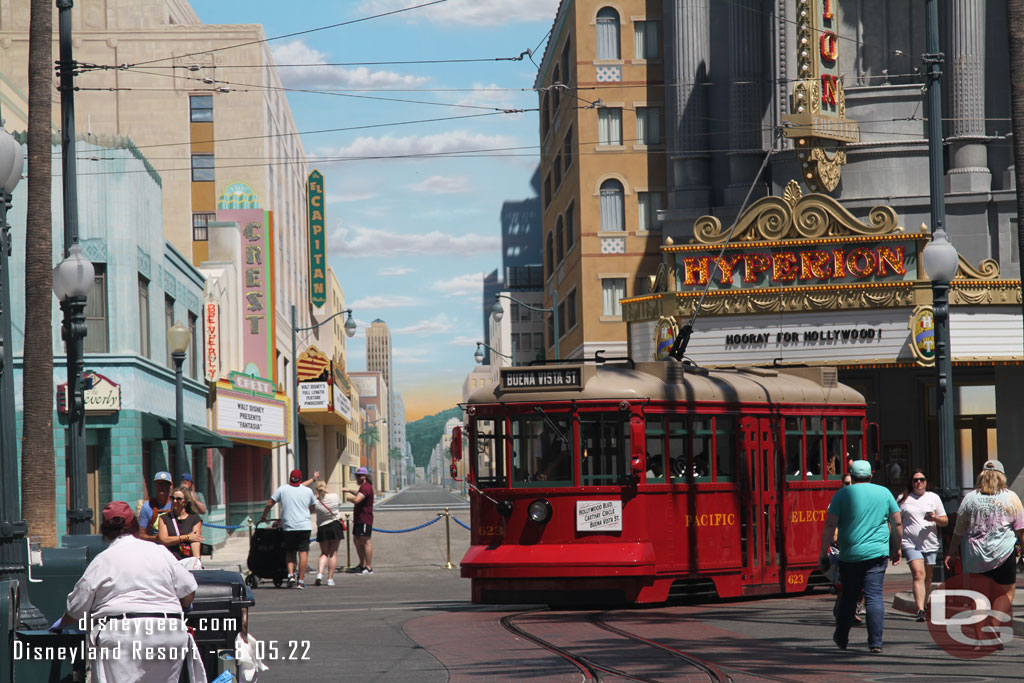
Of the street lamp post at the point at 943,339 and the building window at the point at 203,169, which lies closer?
the street lamp post at the point at 943,339

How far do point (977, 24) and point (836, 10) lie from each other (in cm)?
511

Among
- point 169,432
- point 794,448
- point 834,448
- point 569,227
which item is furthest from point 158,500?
point 569,227

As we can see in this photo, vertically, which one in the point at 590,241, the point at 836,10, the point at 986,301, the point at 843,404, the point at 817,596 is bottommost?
the point at 817,596

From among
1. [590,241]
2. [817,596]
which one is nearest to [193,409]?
[590,241]

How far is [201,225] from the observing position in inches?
2486

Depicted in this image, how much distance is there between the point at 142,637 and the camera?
8.34 meters

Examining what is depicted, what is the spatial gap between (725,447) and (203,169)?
49349 millimetres

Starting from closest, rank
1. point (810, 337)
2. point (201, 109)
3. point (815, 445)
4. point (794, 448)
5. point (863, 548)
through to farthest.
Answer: point (863, 548) < point (794, 448) < point (815, 445) < point (810, 337) < point (201, 109)

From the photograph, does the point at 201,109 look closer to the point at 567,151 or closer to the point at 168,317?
the point at 567,151

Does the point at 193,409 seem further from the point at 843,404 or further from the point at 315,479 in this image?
the point at 843,404

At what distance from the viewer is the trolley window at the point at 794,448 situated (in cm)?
1895

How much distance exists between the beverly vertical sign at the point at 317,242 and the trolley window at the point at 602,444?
63438 millimetres

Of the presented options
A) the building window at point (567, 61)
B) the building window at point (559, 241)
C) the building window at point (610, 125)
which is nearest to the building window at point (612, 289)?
the building window at point (610, 125)

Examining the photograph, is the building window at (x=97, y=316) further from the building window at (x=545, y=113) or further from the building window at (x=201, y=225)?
the building window at (x=545, y=113)
